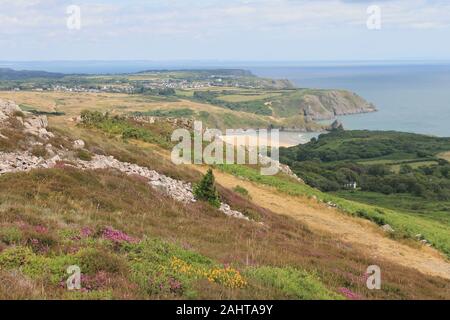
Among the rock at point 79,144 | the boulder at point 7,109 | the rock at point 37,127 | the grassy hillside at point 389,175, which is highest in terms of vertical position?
the boulder at point 7,109

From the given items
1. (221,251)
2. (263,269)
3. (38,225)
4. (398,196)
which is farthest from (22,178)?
(398,196)

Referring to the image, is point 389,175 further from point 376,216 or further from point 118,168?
point 118,168

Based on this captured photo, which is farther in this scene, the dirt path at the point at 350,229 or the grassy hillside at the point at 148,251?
the dirt path at the point at 350,229

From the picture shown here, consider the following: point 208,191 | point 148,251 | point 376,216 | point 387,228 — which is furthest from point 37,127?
point 376,216

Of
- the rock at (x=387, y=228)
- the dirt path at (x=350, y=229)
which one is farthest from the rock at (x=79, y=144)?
the rock at (x=387, y=228)

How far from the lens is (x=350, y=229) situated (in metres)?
30.1

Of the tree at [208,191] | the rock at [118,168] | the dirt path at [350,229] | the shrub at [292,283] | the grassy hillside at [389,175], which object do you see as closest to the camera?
the shrub at [292,283]

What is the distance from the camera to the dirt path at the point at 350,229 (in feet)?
80.1

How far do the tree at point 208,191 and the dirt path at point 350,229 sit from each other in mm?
7200

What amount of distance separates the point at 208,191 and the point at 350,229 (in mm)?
11392

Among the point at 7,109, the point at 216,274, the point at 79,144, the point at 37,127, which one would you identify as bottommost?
the point at 216,274

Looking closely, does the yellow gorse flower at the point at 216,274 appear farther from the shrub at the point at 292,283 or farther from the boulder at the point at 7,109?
the boulder at the point at 7,109

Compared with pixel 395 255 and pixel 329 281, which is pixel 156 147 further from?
pixel 329 281
